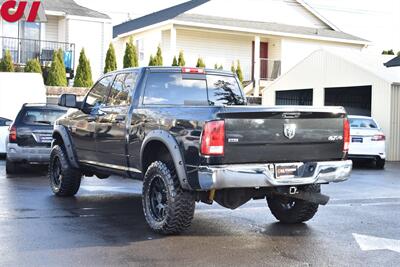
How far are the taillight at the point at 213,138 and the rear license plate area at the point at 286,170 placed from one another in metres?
0.75

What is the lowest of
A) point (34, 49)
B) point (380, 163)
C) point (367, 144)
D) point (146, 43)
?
point (380, 163)

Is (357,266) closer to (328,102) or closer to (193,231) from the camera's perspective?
(193,231)

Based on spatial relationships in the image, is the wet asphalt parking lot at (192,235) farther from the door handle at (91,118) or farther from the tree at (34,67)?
the tree at (34,67)

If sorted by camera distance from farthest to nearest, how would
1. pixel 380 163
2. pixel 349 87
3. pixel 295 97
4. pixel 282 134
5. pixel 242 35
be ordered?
pixel 242 35 < pixel 295 97 < pixel 349 87 < pixel 380 163 < pixel 282 134

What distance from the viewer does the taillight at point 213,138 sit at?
679 cm

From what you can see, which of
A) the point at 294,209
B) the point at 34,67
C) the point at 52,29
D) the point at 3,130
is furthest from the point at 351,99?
the point at 294,209

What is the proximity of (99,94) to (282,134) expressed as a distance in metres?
3.43

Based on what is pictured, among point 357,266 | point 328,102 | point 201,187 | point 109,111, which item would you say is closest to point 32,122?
point 109,111

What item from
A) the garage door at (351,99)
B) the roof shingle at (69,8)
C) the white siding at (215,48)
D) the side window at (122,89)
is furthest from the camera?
the white siding at (215,48)

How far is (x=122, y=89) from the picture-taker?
884cm

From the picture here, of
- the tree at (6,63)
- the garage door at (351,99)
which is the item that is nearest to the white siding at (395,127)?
the garage door at (351,99)

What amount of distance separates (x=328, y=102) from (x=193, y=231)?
1690 cm

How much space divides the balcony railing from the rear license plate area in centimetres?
2067

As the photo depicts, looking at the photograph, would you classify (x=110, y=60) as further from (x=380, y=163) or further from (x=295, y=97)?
(x=380, y=163)
